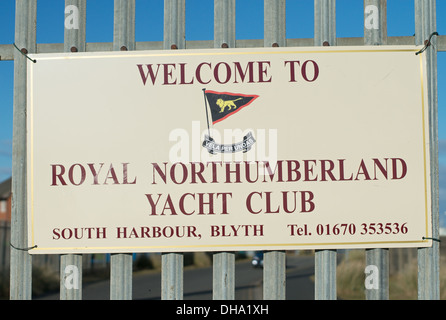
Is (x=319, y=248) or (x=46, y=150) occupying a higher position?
(x=46, y=150)

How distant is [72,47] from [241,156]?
186 cm

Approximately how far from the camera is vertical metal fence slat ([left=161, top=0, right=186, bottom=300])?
184 inches

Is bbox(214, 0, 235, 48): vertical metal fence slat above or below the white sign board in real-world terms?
above

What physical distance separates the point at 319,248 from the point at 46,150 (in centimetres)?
262

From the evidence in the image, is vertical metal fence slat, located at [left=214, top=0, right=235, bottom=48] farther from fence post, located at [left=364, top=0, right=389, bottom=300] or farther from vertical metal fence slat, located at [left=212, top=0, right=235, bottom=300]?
fence post, located at [left=364, top=0, right=389, bottom=300]

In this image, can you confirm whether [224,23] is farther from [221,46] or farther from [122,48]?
[122,48]

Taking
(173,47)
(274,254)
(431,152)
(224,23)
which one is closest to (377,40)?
(431,152)

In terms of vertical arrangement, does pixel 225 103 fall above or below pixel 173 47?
below

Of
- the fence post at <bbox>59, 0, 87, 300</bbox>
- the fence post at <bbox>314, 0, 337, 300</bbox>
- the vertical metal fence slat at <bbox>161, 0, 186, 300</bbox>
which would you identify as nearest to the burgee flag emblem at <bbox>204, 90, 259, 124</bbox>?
the vertical metal fence slat at <bbox>161, 0, 186, 300</bbox>

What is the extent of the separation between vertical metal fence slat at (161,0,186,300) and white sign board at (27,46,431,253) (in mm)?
113

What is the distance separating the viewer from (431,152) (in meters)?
4.71
